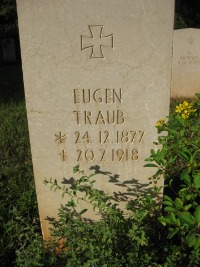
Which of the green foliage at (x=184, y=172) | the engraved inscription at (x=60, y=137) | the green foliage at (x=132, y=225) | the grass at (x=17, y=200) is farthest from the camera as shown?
the engraved inscription at (x=60, y=137)

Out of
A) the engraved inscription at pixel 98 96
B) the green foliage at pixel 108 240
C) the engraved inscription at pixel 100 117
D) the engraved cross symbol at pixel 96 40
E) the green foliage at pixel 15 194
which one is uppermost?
the engraved cross symbol at pixel 96 40

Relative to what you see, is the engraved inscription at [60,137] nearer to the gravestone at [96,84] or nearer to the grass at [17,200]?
the gravestone at [96,84]

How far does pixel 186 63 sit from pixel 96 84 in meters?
4.84

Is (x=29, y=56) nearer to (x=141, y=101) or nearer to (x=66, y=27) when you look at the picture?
(x=66, y=27)

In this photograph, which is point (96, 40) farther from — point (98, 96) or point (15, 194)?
point (15, 194)

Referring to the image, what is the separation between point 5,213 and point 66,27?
1.51 meters

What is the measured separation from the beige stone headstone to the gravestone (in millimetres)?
4561

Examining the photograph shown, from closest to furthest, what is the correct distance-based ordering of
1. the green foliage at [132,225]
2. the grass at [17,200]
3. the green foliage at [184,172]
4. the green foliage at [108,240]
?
the green foliage at [184,172] → the green foliage at [132,225] → the green foliage at [108,240] → the grass at [17,200]

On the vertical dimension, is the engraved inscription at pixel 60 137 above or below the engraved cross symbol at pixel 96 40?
below

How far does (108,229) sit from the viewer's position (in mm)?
1741

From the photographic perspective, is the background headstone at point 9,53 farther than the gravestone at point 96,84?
Yes

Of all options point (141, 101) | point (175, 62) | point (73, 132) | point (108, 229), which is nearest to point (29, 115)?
point (73, 132)

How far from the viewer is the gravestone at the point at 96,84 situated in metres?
1.70

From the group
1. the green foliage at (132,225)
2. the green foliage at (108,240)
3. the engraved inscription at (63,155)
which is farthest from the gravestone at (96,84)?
the green foliage at (108,240)
